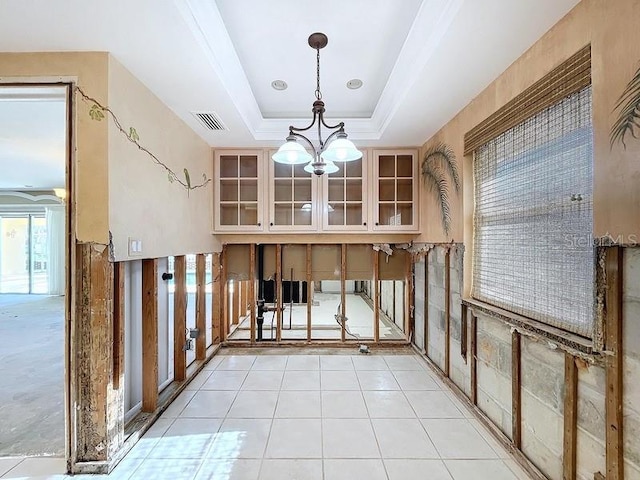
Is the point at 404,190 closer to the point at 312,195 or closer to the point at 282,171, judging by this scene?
the point at 312,195

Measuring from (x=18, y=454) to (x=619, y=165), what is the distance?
3685 millimetres

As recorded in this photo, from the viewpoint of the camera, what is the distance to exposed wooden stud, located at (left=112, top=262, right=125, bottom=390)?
207 cm

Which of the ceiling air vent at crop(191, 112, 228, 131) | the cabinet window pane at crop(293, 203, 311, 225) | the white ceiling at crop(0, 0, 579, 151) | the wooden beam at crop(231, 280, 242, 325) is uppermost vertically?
the white ceiling at crop(0, 0, 579, 151)

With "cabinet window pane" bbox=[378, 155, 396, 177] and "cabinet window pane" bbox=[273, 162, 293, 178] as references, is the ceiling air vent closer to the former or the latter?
"cabinet window pane" bbox=[273, 162, 293, 178]

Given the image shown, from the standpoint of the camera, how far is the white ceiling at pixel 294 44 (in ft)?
5.36

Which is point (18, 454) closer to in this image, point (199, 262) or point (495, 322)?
point (199, 262)

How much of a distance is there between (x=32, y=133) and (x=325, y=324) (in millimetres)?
4756

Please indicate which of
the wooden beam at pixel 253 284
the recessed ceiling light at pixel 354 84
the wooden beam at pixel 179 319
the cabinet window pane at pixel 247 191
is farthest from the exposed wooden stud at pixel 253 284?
the recessed ceiling light at pixel 354 84

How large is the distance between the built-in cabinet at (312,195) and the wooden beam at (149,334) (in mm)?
1462

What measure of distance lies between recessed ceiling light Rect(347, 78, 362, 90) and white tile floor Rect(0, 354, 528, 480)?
2733 millimetres

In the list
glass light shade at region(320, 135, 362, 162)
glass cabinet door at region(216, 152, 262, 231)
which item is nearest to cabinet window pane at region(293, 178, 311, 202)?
glass cabinet door at region(216, 152, 262, 231)

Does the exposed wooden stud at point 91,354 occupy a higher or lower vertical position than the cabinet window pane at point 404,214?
lower

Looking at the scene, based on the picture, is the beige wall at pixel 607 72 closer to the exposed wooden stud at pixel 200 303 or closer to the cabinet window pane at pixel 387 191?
the cabinet window pane at pixel 387 191

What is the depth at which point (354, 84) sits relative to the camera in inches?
112
